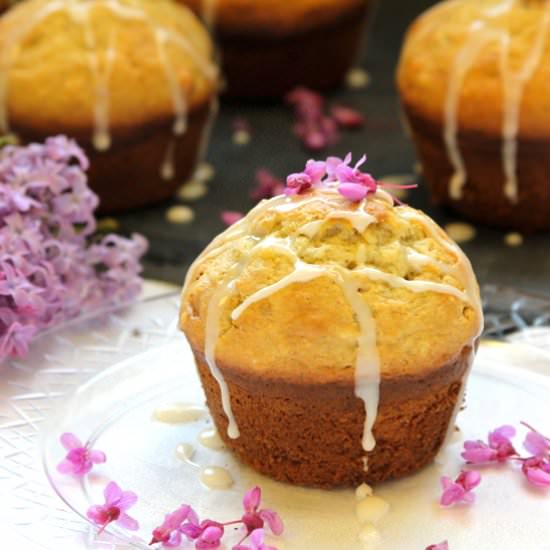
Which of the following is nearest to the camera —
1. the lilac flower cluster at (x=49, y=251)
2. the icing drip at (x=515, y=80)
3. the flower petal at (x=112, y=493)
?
the flower petal at (x=112, y=493)

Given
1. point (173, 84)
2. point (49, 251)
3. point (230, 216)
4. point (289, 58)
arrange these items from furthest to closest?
point (289, 58), point (173, 84), point (230, 216), point (49, 251)

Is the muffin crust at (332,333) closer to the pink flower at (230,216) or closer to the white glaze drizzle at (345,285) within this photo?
the white glaze drizzle at (345,285)

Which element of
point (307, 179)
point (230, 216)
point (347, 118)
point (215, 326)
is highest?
point (307, 179)

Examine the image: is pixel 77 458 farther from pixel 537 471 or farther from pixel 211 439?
pixel 537 471

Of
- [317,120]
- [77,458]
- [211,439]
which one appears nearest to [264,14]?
[317,120]

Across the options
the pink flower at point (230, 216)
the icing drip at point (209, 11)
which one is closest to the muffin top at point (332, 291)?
the pink flower at point (230, 216)

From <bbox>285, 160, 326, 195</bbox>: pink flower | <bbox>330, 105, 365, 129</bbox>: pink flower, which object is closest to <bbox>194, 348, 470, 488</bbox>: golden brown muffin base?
<bbox>285, 160, 326, 195</bbox>: pink flower


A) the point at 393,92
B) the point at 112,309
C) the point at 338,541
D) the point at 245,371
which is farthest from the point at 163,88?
the point at 338,541
